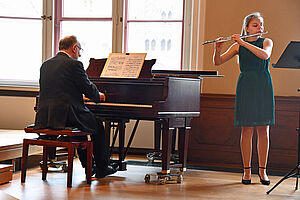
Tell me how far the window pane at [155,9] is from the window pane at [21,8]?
4.12ft

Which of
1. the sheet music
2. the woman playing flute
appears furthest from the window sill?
the woman playing flute

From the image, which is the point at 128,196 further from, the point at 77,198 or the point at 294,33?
the point at 294,33

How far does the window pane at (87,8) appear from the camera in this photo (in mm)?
6426

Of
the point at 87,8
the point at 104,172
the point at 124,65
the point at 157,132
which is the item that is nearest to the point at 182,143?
the point at 157,132

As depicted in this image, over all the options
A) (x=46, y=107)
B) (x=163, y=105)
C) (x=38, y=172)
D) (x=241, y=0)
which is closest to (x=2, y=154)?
(x=38, y=172)

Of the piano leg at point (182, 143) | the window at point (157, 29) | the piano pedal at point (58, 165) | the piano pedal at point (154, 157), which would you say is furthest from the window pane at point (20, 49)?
the piano leg at point (182, 143)

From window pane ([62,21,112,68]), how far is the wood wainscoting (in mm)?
1543

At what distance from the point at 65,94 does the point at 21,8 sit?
2.97 meters

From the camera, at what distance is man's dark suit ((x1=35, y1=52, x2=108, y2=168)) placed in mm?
4082

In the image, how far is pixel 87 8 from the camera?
21.3ft

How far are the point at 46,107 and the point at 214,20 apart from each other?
2.51 metres

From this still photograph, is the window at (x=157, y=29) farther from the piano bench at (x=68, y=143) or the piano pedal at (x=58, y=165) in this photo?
the piano bench at (x=68, y=143)

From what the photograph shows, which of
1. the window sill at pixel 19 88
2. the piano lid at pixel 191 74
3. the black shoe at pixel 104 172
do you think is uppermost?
the piano lid at pixel 191 74

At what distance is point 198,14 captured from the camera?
5.83m
